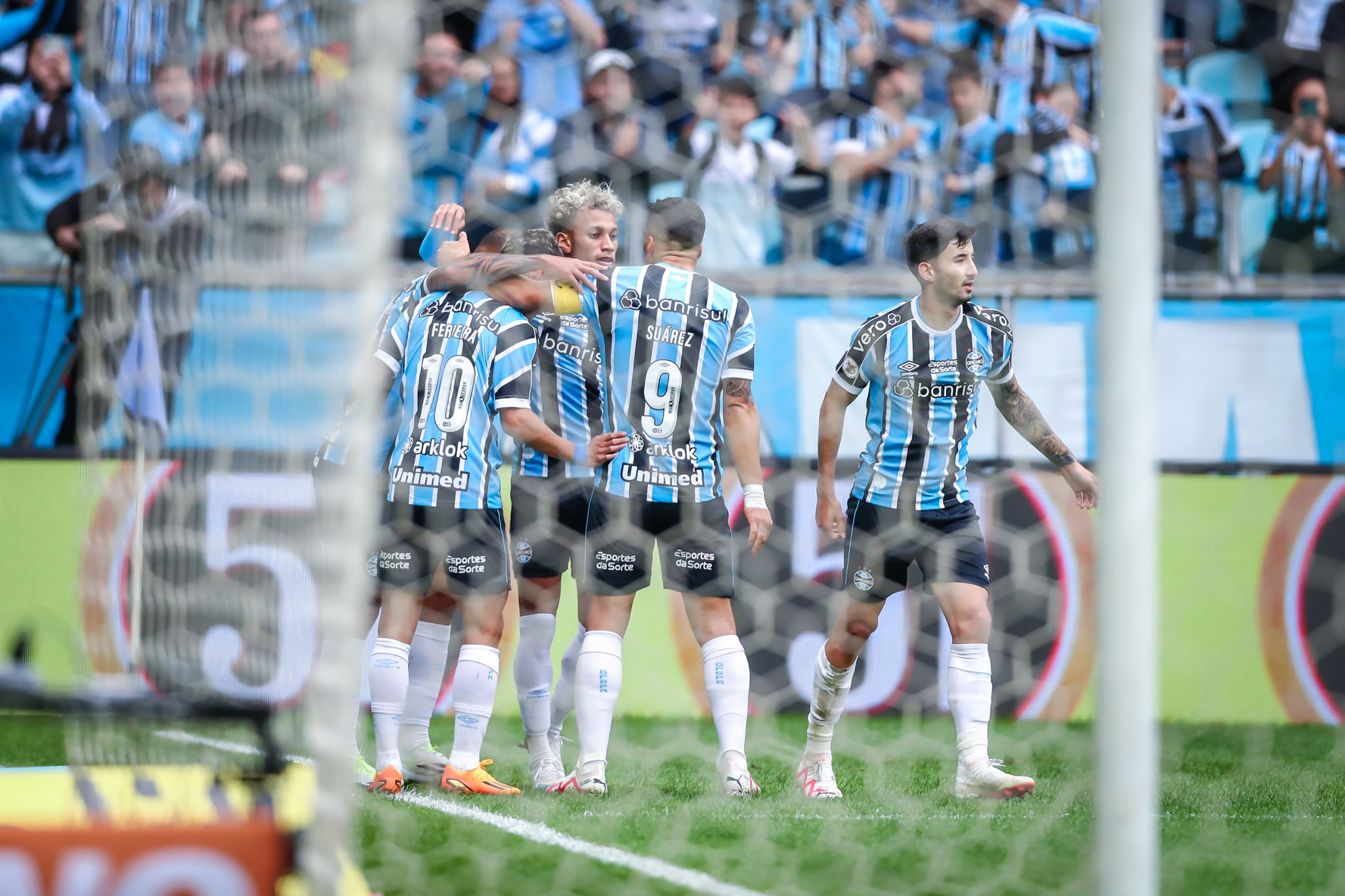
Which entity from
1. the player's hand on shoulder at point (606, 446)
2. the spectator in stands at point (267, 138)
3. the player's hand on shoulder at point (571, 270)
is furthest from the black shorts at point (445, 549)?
the spectator in stands at point (267, 138)

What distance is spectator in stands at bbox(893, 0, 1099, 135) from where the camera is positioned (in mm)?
4777

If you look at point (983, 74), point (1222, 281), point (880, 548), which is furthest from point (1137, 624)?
point (1222, 281)

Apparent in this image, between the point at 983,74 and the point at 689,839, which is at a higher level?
the point at 983,74

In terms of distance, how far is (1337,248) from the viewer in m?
5.27

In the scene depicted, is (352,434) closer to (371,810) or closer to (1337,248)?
(371,810)

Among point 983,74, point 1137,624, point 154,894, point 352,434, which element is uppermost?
point 983,74

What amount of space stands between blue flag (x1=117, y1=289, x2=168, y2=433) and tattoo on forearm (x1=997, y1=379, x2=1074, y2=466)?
8.04ft

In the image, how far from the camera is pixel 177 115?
313 cm

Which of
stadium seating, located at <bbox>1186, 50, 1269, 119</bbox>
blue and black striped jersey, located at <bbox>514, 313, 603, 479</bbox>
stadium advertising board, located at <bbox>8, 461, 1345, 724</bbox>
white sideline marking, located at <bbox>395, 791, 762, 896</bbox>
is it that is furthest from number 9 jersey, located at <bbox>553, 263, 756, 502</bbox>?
stadium seating, located at <bbox>1186, 50, 1269, 119</bbox>

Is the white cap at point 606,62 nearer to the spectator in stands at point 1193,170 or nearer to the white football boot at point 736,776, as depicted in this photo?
the spectator in stands at point 1193,170

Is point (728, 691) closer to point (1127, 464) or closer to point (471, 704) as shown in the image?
point (471, 704)

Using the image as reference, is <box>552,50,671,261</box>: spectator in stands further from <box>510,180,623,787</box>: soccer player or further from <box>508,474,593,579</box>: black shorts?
<box>508,474,593,579</box>: black shorts

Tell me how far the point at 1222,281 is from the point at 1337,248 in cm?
48

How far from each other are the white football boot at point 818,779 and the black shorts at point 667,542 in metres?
0.58
